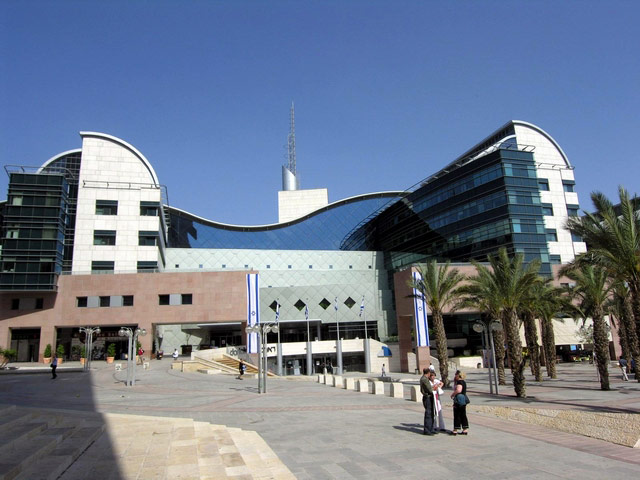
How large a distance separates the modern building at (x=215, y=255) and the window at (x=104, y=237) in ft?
0.40

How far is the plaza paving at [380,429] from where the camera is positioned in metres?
8.09

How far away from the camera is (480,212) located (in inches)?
2173

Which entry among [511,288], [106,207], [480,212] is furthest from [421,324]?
[106,207]

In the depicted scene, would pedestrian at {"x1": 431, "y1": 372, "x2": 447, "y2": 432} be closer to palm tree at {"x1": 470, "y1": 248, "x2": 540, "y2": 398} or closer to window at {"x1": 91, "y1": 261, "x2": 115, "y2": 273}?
palm tree at {"x1": 470, "y1": 248, "x2": 540, "y2": 398}

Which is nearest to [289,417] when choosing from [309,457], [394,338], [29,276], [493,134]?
[309,457]

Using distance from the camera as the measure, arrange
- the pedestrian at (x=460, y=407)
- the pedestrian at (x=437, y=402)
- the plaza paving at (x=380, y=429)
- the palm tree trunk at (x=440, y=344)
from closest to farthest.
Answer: the plaza paving at (x=380, y=429), the pedestrian at (x=460, y=407), the pedestrian at (x=437, y=402), the palm tree trunk at (x=440, y=344)

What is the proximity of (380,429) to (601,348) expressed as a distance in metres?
17.2

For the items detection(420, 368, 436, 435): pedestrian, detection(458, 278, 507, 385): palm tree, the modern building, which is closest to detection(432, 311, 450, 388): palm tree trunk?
detection(458, 278, 507, 385): palm tree

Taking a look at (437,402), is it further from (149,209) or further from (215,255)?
(215,255)

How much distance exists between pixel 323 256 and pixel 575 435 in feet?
206

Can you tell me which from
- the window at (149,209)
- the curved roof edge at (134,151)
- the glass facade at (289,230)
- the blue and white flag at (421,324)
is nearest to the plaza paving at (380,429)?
the blue and white flag at (421,324)

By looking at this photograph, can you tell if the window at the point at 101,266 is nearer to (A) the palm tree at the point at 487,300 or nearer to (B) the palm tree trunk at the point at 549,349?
(A) the palm tree at the point at 487,300

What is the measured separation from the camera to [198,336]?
2650 inches

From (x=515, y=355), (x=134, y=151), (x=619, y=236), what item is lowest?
(x=515, y=355)
